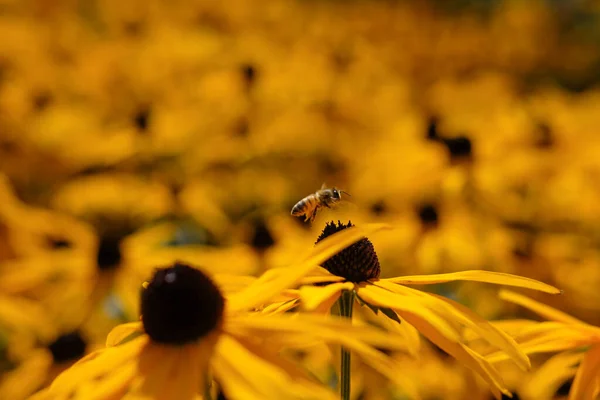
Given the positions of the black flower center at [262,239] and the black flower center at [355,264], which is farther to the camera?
the black flower center at [262,239]

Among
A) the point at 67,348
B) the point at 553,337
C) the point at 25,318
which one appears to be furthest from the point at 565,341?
the point at 25,318

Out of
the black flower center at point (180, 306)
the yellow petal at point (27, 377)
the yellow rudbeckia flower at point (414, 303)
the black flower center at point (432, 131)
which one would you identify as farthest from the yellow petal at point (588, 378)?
the black flower center at point (432, 131)

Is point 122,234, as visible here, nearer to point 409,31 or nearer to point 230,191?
point 230,191

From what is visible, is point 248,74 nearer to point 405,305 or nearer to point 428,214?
point 428,214

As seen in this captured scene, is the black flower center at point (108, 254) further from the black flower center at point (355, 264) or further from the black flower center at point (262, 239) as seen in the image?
the black flower center at point (355, 264)

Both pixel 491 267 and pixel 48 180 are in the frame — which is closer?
pixel 491 267

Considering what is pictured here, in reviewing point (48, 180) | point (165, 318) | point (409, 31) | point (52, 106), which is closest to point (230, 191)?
point (48, 180)
